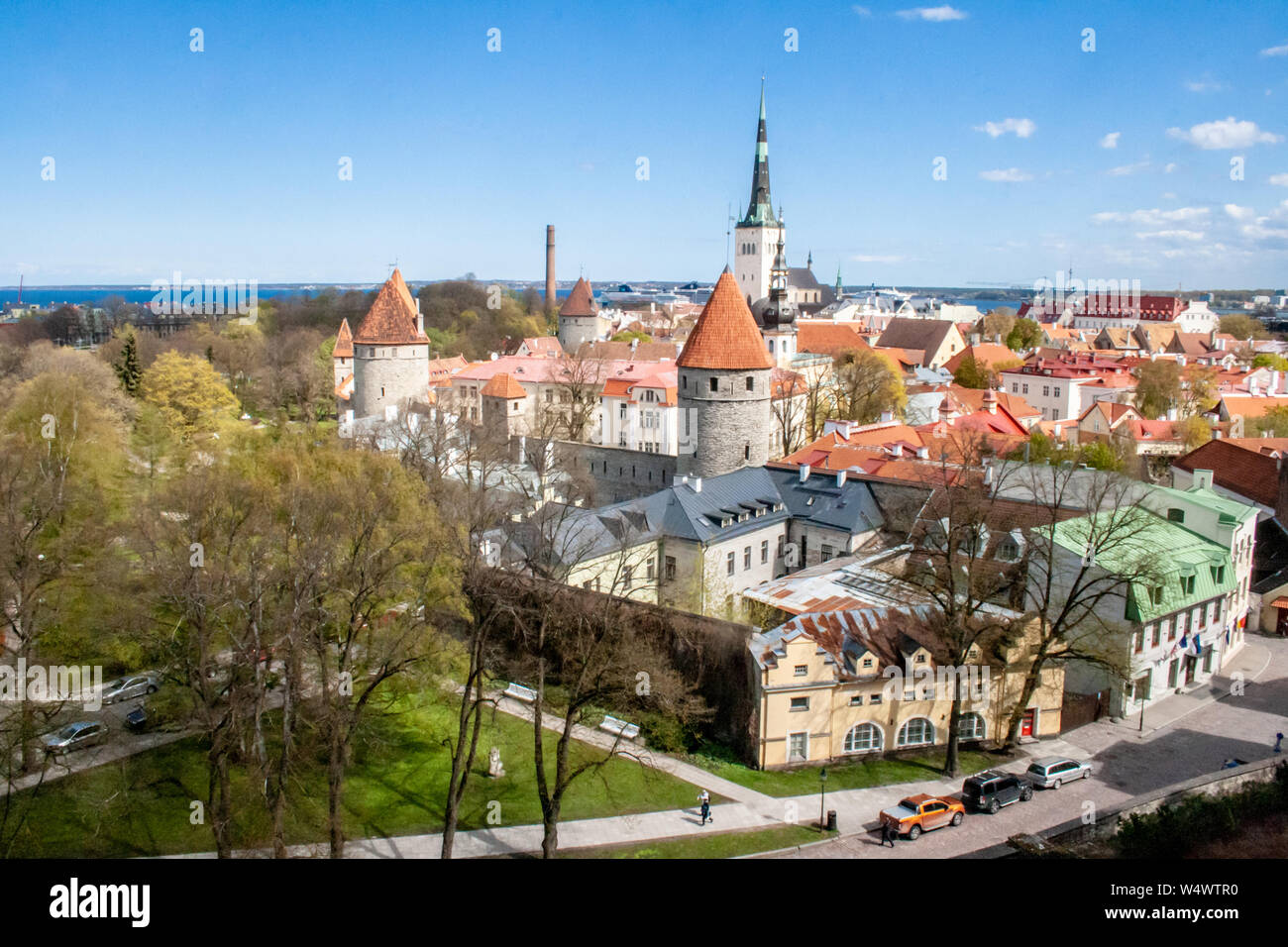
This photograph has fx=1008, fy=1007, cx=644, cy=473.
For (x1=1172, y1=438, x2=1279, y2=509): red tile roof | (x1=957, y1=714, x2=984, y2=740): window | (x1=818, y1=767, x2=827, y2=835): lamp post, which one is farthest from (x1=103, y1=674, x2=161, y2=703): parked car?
(x1=1172, y1=438, x2=1279, y2=509): red tile roof

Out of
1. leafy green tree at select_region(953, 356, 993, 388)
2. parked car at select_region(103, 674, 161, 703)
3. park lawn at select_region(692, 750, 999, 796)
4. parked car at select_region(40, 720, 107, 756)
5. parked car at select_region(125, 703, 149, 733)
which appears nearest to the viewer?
park lawn at select_region(692, 750, 999, 796)

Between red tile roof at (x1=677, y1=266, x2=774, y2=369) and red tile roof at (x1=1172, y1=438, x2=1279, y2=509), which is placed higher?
red tile roof at (x1=677, y1=266, x2=774, y2=369)

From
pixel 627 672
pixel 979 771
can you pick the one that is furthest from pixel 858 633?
pixel 627 672

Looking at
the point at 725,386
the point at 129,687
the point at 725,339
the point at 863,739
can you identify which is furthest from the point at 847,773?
the point at 725,339

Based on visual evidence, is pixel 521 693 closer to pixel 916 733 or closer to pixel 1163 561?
pixel 916 733

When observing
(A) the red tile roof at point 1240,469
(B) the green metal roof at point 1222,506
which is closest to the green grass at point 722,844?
(B) the green metal roof at point 1222,506

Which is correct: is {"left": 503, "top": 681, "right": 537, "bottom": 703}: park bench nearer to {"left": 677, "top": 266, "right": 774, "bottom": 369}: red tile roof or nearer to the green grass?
the green grass

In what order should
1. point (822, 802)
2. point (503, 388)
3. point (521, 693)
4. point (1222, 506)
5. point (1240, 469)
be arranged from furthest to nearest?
point (503, 388), point (1240, 469), point (1222, 506), point (521, 693), point (822, 802)

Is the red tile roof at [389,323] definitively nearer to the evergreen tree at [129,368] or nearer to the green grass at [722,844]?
the evergreen tree at [129,368]
